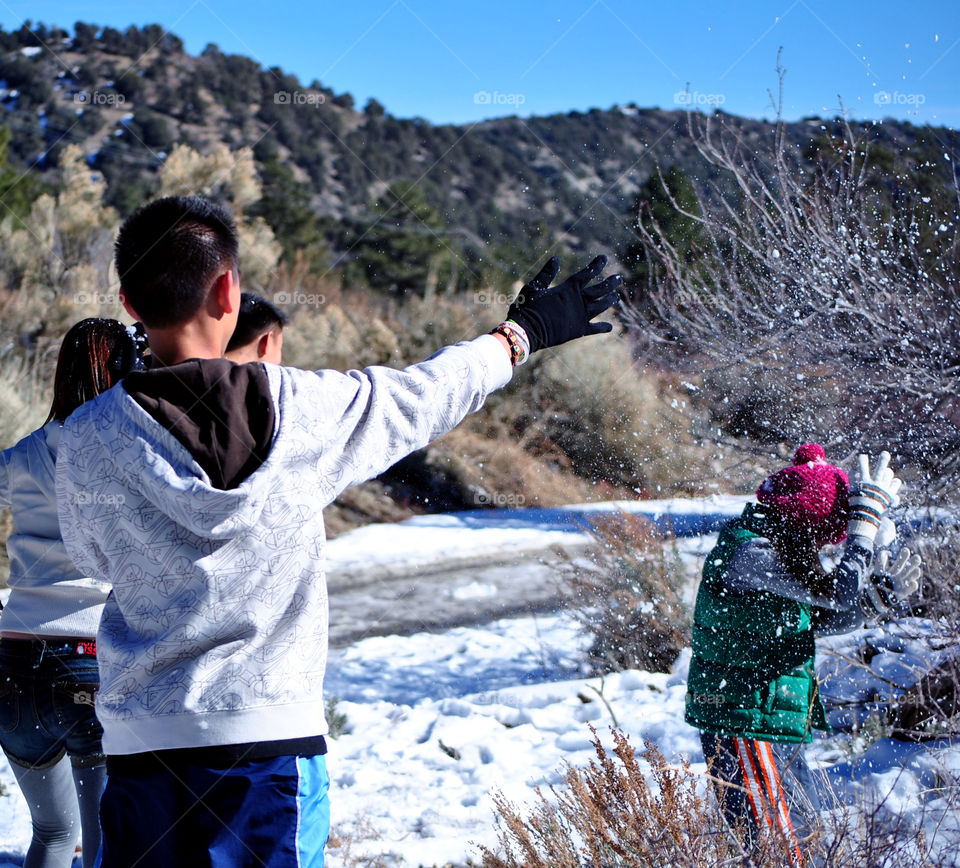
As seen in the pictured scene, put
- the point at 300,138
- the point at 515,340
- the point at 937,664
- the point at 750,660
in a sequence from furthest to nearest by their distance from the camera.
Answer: the point at 300,138 → the point at 937,664 → the point at 750,660 → the point at 515,340

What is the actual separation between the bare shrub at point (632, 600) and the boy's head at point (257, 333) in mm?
2954

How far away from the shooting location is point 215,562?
4.10 ft

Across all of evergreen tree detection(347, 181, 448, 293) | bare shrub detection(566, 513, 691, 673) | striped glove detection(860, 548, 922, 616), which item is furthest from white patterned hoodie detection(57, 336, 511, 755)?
evergreen tree detection(347, 181, 448, 293)

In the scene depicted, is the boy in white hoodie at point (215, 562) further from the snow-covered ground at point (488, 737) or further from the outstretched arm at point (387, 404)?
the snow-covered ground at point (488, 737)

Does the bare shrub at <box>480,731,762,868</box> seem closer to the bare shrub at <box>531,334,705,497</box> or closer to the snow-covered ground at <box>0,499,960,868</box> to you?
the snow-covered ground at <box>0,499,960,868</box>

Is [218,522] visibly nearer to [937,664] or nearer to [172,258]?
[172,258]

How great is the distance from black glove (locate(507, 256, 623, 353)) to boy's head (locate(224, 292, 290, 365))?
122 centimetres

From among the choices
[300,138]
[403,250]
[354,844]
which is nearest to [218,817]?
[354,844]

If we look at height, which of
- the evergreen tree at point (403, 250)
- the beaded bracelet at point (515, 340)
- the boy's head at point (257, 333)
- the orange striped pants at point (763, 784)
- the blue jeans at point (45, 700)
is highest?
the evergreen tree at point (403, 250)

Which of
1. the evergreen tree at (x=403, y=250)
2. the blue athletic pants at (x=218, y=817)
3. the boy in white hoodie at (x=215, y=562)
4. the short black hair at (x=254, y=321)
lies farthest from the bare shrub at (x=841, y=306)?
the evergreen tree at (x=403, y=250)

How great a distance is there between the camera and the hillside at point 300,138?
35.0 meters

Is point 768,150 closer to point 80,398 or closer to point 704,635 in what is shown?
point 704,635

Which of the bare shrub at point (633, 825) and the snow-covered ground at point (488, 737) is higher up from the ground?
the bare shrub at point (633, 825)

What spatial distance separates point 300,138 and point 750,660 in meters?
46.4
